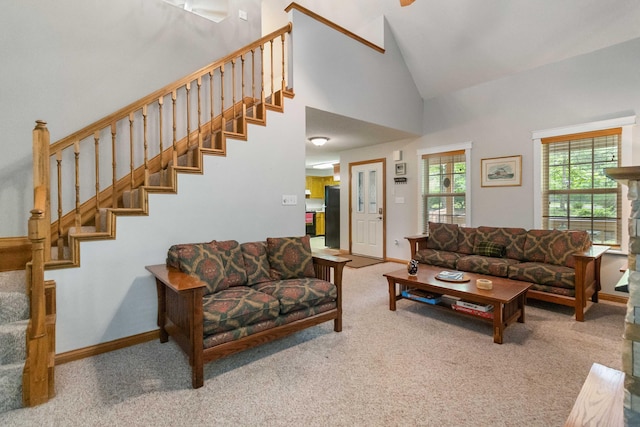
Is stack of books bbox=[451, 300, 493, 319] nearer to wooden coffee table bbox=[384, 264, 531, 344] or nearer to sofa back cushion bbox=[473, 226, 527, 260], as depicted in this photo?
wooden coffee table bbox=[384, 264, 531, 344]

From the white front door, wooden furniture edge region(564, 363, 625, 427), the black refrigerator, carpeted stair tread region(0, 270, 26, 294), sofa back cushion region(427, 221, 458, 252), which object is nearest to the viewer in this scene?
wooden furniture edge region(564, 363, 625, 427)

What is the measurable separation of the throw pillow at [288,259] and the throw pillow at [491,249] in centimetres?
248

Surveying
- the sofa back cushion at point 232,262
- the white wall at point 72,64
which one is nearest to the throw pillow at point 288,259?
the sofa back cushion at point 232,262

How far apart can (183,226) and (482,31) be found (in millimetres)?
Answer: 4400

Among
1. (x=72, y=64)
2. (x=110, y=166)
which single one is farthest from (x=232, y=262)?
(x=72, y=64)

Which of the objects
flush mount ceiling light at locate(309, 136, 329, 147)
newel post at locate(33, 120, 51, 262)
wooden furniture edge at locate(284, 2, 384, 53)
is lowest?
newel post at locate(33, 120, 51, 262)

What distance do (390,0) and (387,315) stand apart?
13.9 feet

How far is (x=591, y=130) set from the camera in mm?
3926

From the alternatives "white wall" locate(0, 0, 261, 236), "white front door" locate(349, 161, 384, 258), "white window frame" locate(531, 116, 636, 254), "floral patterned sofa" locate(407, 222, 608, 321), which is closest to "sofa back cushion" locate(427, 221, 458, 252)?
"floral patterned sofa" locate(407, 222, 608, 321)

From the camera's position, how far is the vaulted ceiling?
366cm

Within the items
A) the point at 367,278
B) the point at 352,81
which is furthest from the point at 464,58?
the point at 367,278

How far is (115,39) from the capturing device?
3480mm

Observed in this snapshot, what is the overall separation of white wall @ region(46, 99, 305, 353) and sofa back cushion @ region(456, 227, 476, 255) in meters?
2.29

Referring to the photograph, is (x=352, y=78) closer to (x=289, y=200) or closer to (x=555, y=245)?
(x=289, y=200)
